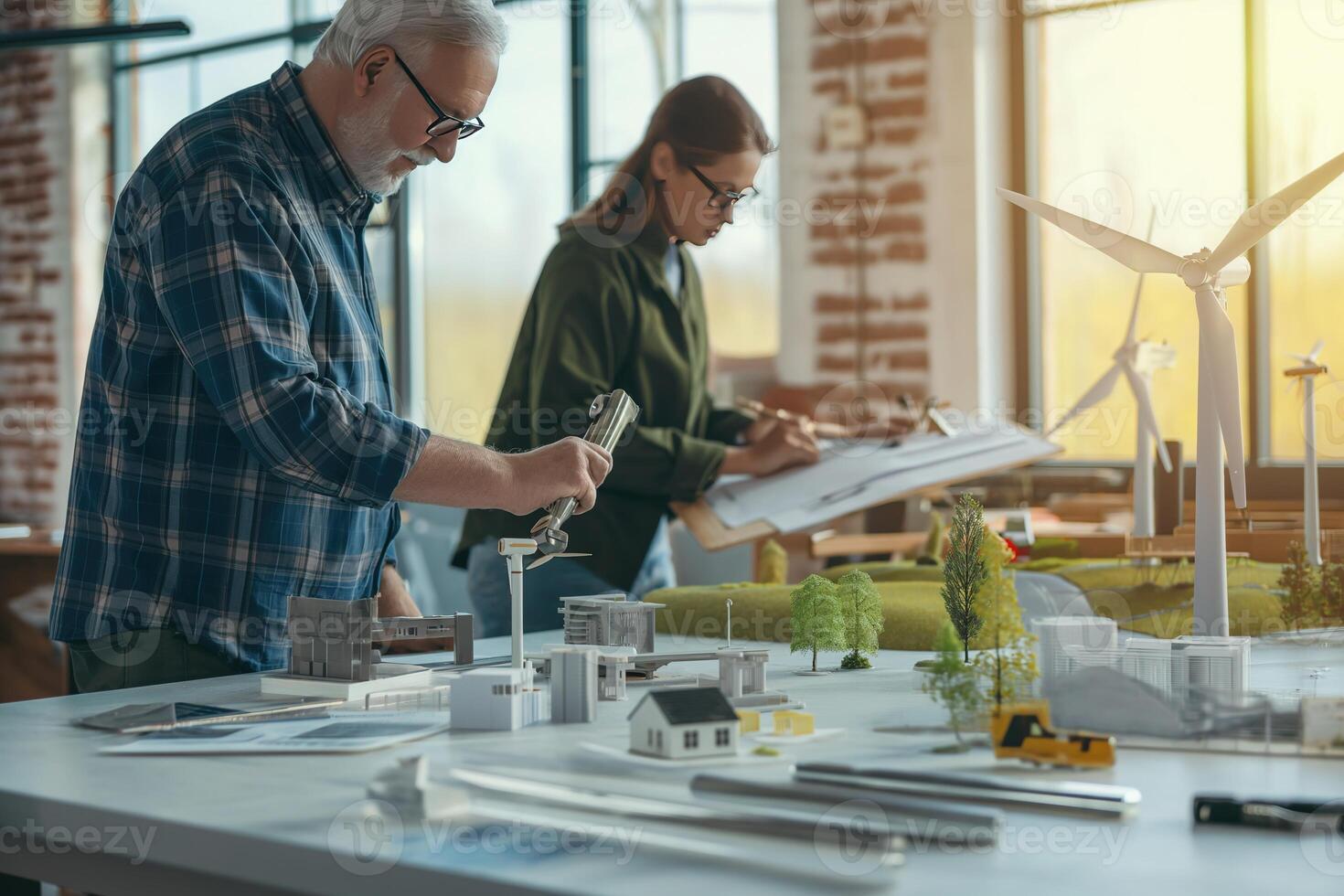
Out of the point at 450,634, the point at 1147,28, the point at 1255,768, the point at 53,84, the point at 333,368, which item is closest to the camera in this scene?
the point at 1255,768

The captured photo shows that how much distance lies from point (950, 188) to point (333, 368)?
2799 mm

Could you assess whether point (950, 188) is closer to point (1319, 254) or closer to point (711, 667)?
point (1319, 254)

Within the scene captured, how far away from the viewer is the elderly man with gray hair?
1.38m

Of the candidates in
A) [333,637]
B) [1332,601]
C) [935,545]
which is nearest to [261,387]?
[333,637]

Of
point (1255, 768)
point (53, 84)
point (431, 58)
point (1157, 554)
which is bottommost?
point (1255, 768)

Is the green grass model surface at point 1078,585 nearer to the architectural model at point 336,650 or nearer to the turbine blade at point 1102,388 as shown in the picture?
the turbine blade at point 1102,388

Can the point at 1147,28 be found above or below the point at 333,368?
above

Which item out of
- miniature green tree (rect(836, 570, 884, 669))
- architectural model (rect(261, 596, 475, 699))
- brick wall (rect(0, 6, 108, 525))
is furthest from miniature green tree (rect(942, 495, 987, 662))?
brick wall (rect(0, 6, 108, 525))

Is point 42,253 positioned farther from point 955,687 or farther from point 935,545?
point 955,687

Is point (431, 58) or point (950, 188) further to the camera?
point (950, 188)

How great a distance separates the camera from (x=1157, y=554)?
1924 mm

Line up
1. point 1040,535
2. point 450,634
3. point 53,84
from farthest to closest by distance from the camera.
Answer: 1. point 53,84
2. point 1040,535
3. point 450,634

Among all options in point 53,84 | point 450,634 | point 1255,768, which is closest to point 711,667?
point 450,634

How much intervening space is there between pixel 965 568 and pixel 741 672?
0.95ft
